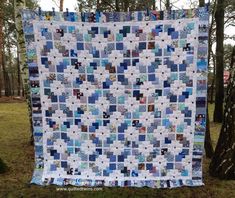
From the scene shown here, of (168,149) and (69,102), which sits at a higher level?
(69,102)

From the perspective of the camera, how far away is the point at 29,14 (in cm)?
443

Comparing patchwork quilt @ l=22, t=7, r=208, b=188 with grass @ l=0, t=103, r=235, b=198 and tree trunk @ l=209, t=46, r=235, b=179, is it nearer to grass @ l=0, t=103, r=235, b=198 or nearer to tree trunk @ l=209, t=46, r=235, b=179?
grass @ l=0, t=103, r=235, b=198

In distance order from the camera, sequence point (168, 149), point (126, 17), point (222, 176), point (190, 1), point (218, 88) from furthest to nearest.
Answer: point (218, 88), point (190, 1), point (222, 176), point (168, 149), point (126, 17)

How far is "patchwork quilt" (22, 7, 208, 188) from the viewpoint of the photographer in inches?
175

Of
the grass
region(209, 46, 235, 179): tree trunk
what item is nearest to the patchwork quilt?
the grass

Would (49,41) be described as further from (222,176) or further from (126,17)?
(222,176)

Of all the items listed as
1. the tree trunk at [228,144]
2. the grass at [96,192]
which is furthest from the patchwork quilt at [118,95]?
the tree trunk at [228,144]

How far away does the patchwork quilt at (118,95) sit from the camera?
175 inches

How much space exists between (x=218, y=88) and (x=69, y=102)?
25.9 feet

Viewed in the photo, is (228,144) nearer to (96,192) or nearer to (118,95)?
(118,95)

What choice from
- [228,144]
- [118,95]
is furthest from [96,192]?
[228,144]

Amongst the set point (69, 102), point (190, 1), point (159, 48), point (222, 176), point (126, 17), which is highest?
point (190, 1)

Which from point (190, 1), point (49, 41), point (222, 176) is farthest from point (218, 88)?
point (49, 41)

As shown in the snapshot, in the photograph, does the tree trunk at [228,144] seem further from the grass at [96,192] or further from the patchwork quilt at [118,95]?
the patchwork quilt at [118,95]
